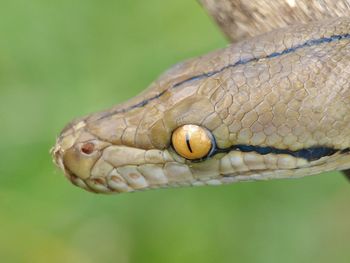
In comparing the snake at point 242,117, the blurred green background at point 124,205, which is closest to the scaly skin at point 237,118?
the snake at point 242,117

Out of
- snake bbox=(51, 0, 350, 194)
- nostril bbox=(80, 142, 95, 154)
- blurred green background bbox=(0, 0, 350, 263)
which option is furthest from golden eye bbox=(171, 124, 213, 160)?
blurred green background bbox=(0, 0, 350, 263)

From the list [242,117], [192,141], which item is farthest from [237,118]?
[192,141]

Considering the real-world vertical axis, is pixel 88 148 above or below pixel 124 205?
above

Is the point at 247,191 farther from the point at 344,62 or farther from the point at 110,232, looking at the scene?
the point at 344,62

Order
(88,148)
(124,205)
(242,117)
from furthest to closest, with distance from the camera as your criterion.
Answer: (124,205), (88,148), (242,117)

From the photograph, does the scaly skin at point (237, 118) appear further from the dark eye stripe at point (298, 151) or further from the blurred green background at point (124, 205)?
the blurred green background at point (124, 205)

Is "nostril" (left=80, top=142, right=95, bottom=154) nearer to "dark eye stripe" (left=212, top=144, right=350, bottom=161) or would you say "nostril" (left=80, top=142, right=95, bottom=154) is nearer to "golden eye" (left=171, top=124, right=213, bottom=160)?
"golden eye" (left=171, top=124, right=213, bottom=160)

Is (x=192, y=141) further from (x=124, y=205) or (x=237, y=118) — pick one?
(x=124, y=205)
